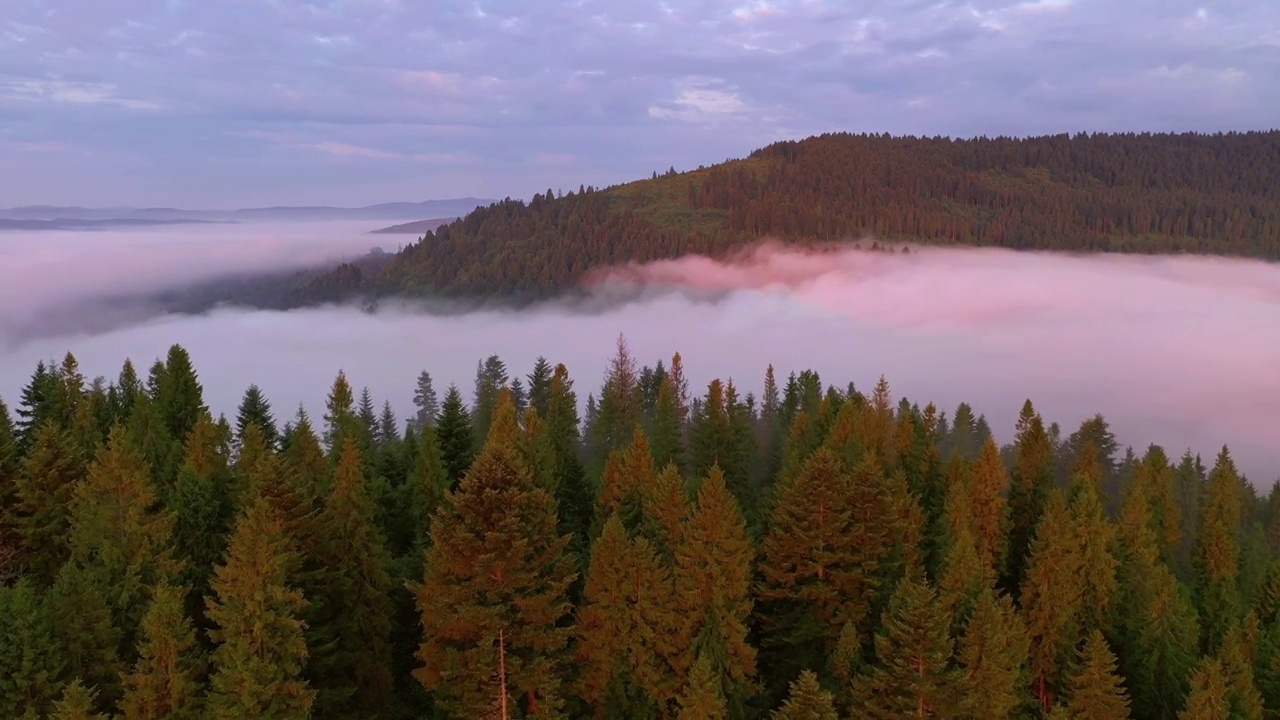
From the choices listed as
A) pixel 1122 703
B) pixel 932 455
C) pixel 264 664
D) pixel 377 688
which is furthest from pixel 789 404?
pixel 264 664

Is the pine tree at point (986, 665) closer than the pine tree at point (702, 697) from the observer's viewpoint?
No

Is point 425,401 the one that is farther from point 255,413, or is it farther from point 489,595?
point 489,595

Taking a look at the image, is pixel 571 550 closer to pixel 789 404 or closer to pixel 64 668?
pixel 64 668

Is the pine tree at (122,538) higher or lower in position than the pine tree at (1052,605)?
higher

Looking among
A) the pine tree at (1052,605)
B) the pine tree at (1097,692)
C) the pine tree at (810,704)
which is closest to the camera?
the pine tree at (810,704)

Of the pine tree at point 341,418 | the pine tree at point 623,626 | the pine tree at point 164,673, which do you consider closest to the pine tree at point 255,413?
the pine tree at point 341,418

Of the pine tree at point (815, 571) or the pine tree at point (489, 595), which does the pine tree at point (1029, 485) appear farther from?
the pine tree at point (489, 595)

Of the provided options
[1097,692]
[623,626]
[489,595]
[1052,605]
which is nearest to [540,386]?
[1052,605]
